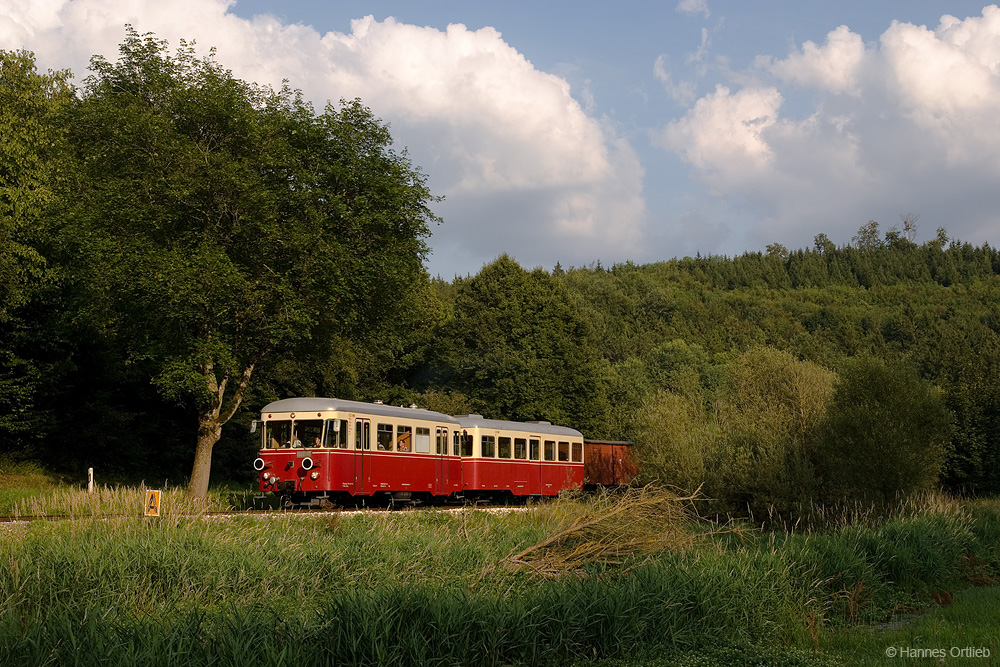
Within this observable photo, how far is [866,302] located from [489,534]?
367ft

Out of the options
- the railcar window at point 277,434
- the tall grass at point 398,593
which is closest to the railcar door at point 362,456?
the railcar window at point 277,434

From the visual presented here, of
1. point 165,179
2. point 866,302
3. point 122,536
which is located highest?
point 866,302

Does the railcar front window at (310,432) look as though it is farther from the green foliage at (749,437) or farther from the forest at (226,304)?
the green foliage at (749,437)

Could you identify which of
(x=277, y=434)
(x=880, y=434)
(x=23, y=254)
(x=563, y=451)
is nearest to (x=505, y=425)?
(x=563, y=451)

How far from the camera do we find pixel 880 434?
27.8m

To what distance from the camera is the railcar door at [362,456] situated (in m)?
23.1

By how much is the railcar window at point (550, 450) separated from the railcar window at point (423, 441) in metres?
8.64

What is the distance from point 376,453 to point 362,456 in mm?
633

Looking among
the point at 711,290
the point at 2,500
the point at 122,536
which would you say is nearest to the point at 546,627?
the point at 122,536

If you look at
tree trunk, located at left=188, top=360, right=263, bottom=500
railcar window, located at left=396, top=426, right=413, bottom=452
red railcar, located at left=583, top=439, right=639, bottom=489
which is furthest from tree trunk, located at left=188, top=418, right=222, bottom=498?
red railcar, located at left=583, top=439, right=639, bottom=489

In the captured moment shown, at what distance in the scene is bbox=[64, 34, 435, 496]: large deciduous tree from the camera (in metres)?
23.7

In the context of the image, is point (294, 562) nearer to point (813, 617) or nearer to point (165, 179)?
point (813, 617)

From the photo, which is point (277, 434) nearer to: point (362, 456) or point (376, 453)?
point (362, 456)

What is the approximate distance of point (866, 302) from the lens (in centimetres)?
11662
